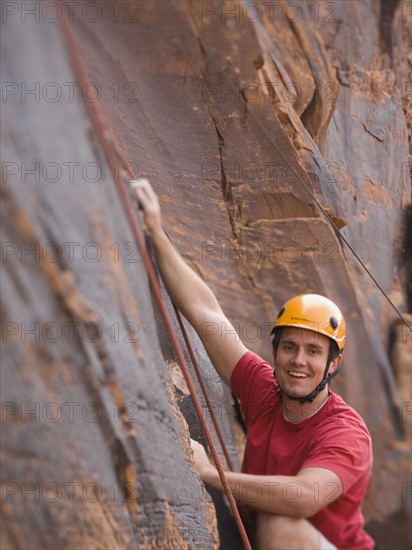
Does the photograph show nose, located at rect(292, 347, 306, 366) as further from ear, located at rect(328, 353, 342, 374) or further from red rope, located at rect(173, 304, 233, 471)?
red rope, located at rect(173, 304, 233, 471)

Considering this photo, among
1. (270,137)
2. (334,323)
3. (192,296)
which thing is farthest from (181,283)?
(270,137)

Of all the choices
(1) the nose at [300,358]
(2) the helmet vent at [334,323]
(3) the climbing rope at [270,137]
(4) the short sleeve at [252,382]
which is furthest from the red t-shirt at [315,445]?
(3) the climbing rope at [270,137]

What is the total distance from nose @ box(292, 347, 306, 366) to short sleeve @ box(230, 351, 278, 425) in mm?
260

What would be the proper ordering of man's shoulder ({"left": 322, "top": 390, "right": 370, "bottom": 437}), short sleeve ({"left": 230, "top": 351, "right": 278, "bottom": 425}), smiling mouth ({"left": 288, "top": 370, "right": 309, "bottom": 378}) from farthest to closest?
short sleeve ({"left": 230, "top": 351, "right": 278, "bottom": 425})
smiling mouth ({"left": 288, "top": 370, "right": 309, "bottom": 378})
man's shoulder ({"left": 322, "top": 390, "right": 370, "bottom": 437})

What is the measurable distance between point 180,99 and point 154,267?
1431 mm

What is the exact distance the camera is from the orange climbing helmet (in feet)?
9.84

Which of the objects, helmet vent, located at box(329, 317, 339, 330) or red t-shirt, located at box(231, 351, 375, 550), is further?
helmet vent, located at box(329, 317, 339, 330)

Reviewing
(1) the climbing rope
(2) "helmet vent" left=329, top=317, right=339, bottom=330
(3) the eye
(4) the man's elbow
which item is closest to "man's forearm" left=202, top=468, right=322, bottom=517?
(4) the man's elbow

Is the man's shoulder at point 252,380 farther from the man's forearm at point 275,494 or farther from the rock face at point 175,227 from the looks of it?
the man's forearm at point 275,494

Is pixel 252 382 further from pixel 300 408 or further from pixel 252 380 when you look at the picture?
pixel 300 408

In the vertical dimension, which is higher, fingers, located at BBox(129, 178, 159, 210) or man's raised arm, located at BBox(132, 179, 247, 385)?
fingers, located at BBox(129, 178, 159, 210)

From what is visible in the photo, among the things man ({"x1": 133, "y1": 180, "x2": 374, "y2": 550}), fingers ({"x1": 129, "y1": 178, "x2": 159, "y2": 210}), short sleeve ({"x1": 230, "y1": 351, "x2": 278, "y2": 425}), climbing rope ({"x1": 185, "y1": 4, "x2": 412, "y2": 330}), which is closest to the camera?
fingers ({"x1": 129, "y1": 178, "x2": 159, "y2": 210})

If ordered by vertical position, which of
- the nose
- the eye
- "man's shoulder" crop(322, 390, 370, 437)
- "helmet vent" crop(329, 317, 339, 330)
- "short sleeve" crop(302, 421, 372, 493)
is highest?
"helmet vent" crop(329, 317, 339, 330)

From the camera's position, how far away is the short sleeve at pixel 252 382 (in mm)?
3176
